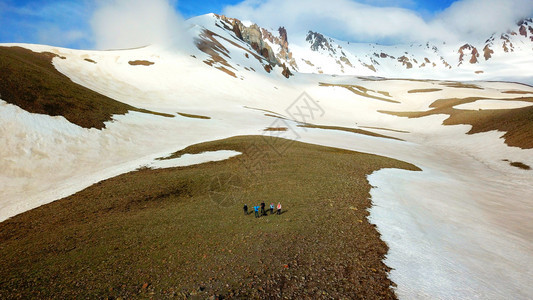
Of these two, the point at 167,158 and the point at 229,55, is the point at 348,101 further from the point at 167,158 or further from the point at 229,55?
the point at 167,158

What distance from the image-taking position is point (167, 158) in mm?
35125

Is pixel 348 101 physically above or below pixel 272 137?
above

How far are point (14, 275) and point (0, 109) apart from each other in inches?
1300

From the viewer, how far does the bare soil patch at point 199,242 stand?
10984mm

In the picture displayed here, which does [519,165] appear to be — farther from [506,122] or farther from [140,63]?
[140,63]

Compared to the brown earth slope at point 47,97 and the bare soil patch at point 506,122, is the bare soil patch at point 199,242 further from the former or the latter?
the bare soil patch at point 506,122


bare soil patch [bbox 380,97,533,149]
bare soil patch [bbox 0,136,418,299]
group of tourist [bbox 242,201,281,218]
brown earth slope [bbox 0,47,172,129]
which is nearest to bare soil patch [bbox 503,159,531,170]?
bare soil patch [bbox 380,97,533,149]

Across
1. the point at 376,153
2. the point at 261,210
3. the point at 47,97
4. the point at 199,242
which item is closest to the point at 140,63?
the point at 47,97

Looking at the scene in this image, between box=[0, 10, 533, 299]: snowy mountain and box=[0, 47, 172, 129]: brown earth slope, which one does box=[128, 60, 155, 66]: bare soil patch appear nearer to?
box=[0, 10, 533, 299]: snowy mountain

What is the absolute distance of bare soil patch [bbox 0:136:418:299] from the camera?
1098cm

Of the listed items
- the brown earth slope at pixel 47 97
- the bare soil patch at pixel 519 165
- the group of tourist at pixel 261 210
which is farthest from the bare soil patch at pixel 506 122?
the brown earth slope at pixel 47 97

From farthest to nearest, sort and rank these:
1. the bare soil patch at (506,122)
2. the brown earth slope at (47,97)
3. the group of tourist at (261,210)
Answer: the bare soil patch at (506,122)
the brown earth slope at (47,97)
the group of tourist at (261,210)

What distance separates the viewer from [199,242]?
49.9ft

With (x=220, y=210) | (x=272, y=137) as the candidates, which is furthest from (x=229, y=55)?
(x=220, y=210)
